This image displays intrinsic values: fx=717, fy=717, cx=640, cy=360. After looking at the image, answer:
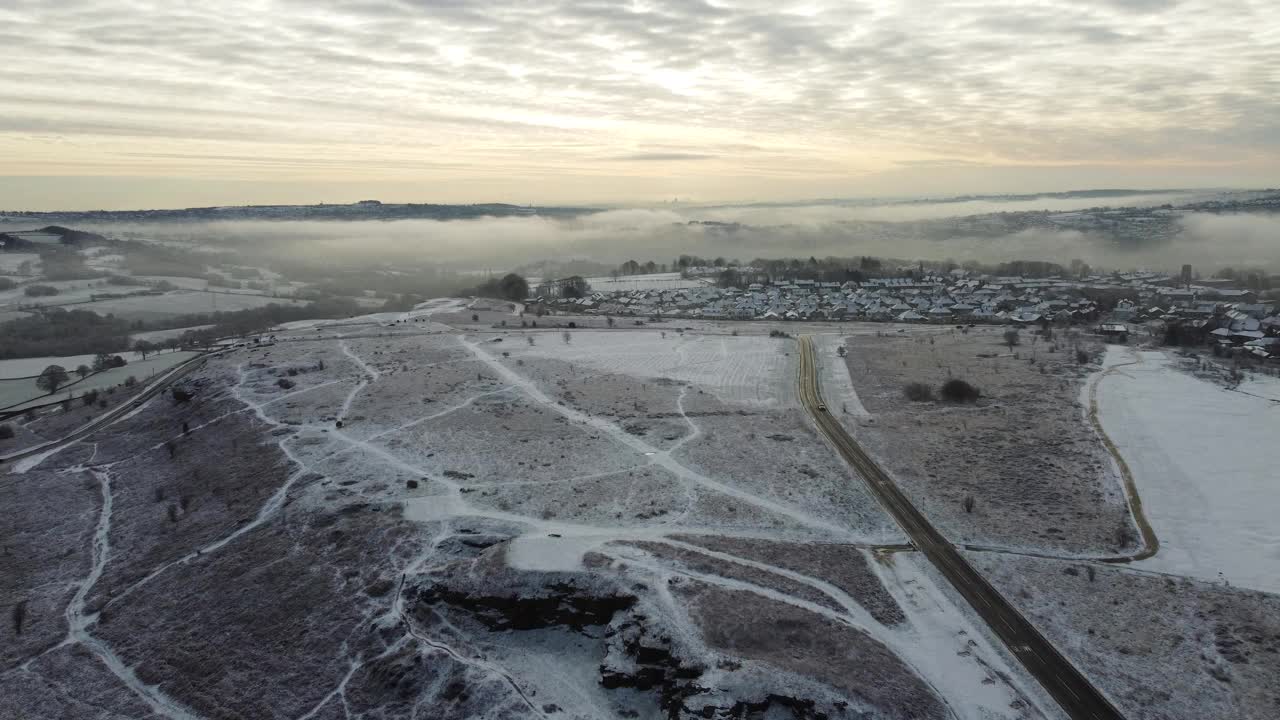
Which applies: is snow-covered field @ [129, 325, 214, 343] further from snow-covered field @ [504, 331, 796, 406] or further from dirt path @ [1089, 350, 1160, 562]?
dirt path @ [1089, 350, 1160, 562]

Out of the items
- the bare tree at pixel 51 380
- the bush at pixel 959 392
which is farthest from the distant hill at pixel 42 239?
the bush at pixel 959 392

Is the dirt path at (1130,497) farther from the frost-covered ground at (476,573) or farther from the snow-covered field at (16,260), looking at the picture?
the snow-covered field at (16,260)

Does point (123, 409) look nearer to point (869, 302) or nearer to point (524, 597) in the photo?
point (524, 597)

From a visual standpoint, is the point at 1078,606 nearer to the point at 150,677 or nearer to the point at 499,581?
the point at 499,581

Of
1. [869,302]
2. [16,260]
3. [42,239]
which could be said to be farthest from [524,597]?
[42,239]

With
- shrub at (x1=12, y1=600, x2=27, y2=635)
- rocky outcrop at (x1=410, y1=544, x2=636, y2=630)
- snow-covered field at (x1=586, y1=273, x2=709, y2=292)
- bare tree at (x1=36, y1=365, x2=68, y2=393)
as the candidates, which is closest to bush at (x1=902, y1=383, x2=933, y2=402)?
rocky outcrop at (x1=410, y1=544, x2=636, y2=630)

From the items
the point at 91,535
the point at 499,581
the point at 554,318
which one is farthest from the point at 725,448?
the point at 554,318

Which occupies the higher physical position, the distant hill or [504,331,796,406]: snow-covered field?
the distant hill
